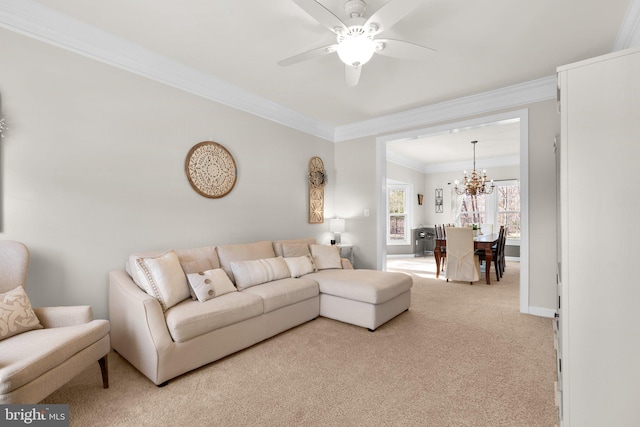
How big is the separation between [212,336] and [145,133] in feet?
6.71

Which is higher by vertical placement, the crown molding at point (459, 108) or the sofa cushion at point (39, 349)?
the crown molding at point (459, 108)

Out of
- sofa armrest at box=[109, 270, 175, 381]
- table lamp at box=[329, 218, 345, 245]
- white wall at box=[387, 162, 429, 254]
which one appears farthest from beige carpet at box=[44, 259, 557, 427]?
white wall at box=[387, 162, 429, 254]

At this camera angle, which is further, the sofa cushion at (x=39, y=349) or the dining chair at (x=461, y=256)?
the dining chair at (x=461, y=256)

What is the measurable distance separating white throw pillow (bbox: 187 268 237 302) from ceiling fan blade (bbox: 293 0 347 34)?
2.22 meters

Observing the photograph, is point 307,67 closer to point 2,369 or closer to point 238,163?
point 238,163

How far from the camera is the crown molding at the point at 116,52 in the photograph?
2242mm

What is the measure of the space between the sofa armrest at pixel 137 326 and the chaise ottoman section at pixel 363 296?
5.56 ft

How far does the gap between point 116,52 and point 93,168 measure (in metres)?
1.08

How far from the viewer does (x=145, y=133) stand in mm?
2920

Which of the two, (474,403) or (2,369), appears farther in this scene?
(474,403)

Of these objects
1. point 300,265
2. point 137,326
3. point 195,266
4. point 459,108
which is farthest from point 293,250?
point 459,108

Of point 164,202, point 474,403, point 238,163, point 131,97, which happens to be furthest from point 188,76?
point 474,403

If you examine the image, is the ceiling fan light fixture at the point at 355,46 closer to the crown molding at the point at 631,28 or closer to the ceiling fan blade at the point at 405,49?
the ceiling fan blade at the point at 405,49

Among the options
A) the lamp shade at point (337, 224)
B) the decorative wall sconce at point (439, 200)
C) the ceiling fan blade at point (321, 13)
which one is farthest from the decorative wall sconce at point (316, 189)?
the decorative wall sconce at point (439, 200)
